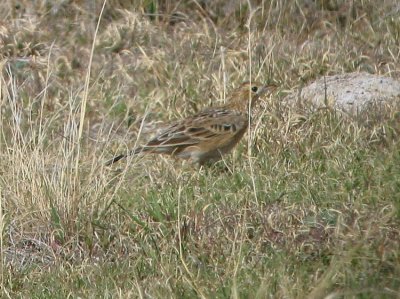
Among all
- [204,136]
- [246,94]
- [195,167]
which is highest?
[246,94]

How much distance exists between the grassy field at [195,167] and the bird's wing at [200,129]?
173 mm

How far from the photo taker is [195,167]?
9016 millimetres

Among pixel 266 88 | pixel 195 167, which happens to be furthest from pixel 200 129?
pixel 266 88

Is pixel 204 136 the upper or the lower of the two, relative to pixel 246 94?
lower

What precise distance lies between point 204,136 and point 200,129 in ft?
0.23

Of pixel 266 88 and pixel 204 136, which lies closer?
pixel 204 136

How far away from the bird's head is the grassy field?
12 cm

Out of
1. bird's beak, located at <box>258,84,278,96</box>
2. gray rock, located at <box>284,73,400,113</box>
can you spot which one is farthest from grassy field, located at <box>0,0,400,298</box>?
gray rock, located at <box>284,73,400,113</box>

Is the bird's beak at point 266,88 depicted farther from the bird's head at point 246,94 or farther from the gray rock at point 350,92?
the gray rock at point 350,92

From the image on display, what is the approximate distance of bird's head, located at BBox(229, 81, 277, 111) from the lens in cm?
950

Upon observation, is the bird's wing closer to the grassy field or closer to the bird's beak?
the grassy field

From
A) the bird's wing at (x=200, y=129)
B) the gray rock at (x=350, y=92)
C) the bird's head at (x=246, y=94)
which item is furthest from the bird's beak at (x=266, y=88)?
the bird's wing at (x=200, y=129)

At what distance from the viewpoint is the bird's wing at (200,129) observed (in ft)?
29.7

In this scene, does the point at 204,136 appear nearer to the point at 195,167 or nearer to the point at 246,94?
the point at 195,167
